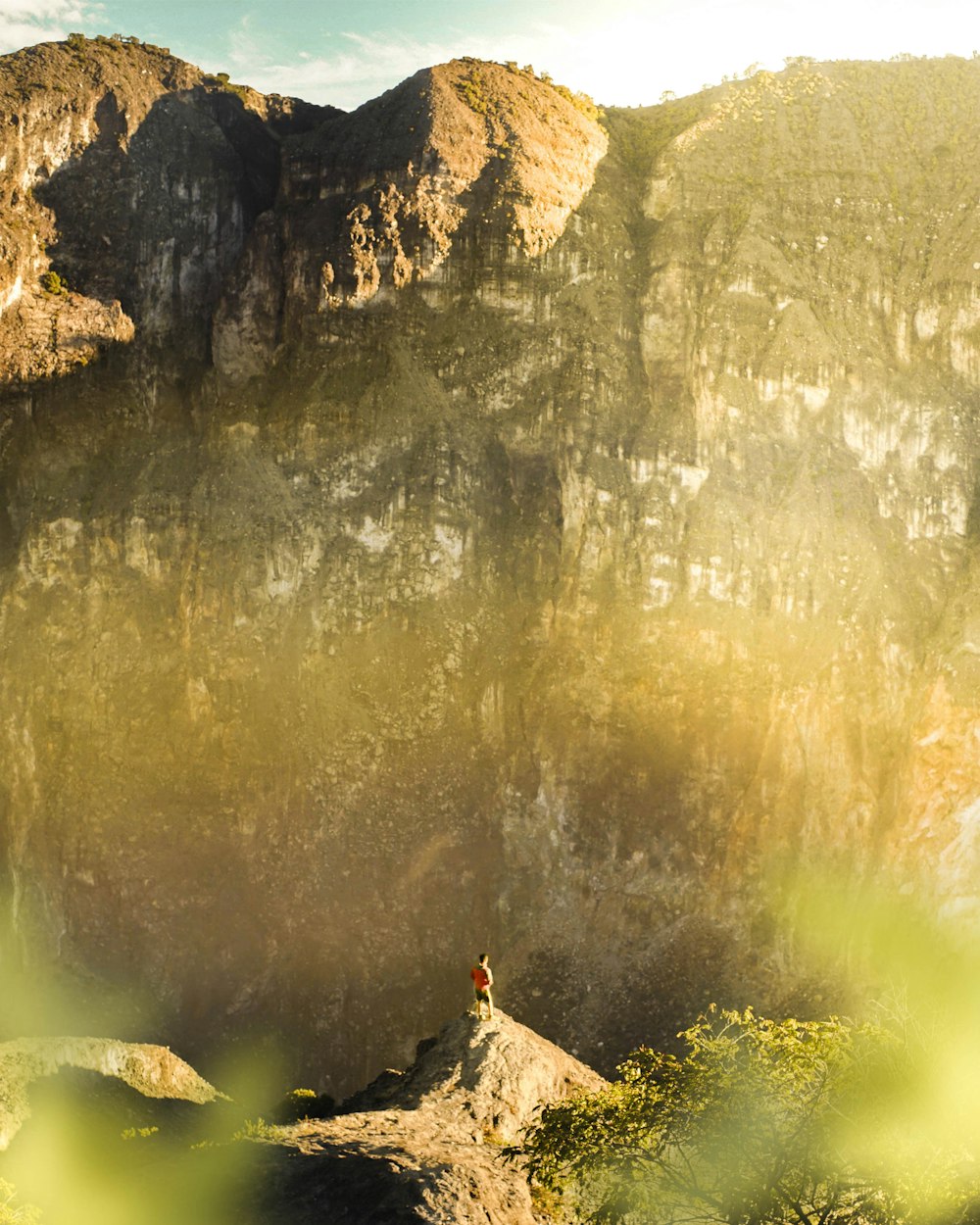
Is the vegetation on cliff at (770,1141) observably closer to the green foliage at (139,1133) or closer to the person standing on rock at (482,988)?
the person standing on rock at (482,988)

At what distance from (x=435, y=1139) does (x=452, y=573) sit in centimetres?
1528

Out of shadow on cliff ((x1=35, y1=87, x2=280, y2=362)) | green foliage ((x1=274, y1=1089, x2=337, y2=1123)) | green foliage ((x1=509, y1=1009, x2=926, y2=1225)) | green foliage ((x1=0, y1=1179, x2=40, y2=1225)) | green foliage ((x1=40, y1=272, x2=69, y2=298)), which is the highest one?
shadow on cliff ((x1=35, y1=87, x2=280, y2=362))

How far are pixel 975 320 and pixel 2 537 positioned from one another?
26.5 m

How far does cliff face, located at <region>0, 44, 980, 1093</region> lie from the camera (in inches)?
1318

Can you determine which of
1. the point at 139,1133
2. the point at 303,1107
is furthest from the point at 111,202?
the point at 139,1133

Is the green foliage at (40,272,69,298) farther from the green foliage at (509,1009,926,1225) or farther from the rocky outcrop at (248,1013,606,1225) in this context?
the green foliage at (509,1009,926,1225)

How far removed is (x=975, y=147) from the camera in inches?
1527

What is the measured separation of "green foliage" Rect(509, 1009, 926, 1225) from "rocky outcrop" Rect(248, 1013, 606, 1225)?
4.22 ft

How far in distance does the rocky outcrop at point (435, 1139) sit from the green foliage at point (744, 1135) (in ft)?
4.22

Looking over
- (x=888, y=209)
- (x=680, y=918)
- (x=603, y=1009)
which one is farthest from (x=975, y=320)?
(x=603, y=1009)

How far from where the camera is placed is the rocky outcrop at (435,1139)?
19.7m

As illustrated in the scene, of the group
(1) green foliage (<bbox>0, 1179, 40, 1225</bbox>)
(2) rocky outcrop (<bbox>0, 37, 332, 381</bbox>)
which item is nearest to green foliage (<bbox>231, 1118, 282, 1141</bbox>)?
(1) green foliage (<bbox>0, 1179, 40, 1225</bbox>)

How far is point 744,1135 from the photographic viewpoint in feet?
59.9

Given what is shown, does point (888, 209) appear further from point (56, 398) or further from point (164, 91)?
point (56, 398)
